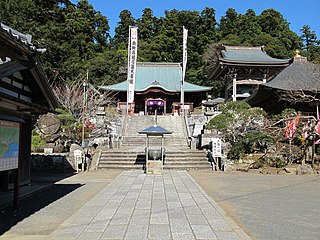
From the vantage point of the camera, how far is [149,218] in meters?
5.45

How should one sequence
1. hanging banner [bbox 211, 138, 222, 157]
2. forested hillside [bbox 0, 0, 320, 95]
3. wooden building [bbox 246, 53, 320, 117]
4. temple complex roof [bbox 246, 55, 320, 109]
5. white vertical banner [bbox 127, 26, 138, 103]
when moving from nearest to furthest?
hanging banner [bbox 211, 138, 222, 157] < wooden building [bbox 246, 53, 320, 117] < temple complex roof [bbox 246, 55, 320, 109] < white vertical banner [bbox 127, 26, 138, 103] < forested hillside [bbox 0, 0, 320, 95]

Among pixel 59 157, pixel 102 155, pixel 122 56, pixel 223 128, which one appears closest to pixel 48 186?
pixel 59 157

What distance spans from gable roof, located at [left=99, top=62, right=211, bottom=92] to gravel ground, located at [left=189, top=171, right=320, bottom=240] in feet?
74.1

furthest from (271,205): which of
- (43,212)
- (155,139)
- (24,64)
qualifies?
(155,139)

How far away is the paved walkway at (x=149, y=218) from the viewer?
4492 mm

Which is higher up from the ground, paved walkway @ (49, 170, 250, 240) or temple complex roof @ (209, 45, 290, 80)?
temple complex roof @ (209, 45, 290, 80)

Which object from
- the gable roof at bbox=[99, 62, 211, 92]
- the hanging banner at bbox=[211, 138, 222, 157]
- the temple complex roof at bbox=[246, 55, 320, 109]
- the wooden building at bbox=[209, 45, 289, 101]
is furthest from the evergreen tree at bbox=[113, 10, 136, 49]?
the hanging banner at bbox=[211, 138, 222, 157]

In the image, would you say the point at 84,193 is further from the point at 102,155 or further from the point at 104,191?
the point at 102,155

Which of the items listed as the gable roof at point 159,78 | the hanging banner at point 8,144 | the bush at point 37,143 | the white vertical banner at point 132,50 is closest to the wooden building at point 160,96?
the gable roof at point 159,78

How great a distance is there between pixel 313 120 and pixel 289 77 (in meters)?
4.18

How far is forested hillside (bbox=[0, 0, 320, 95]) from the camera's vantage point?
3611 centimetres

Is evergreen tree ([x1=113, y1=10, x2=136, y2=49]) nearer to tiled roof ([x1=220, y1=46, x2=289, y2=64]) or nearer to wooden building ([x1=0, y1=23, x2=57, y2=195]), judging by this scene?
tiled roof ([x1=220, y1=46, x2=289, y2=64])

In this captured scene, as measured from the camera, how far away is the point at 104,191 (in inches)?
328

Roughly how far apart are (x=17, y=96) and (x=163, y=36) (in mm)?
45631
